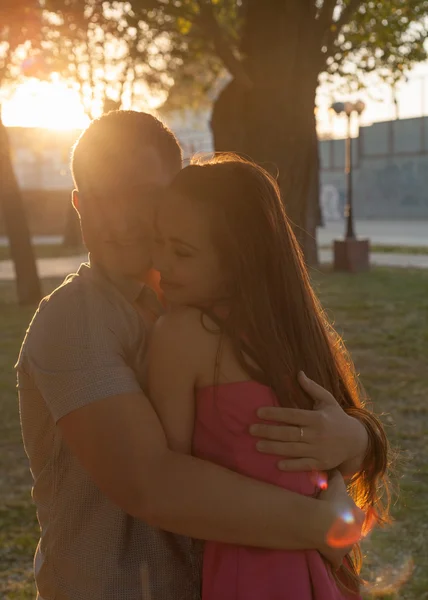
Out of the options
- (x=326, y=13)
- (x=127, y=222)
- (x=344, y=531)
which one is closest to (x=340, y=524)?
(x=344, y=531)

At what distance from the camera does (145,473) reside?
148 centimetres

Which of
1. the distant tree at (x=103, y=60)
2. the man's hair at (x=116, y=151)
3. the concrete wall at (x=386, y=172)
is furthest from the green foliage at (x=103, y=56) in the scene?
the concrete wall at (x=386, y=172)

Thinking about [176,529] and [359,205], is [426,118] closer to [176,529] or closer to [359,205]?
[359,205]

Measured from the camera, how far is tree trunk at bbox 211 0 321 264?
28.5ft

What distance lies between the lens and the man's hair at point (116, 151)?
1674 mm

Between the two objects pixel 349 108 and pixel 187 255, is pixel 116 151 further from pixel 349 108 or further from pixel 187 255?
pixel 349 108

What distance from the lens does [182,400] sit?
1.57 metres

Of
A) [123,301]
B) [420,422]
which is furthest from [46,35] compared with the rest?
[123,301]

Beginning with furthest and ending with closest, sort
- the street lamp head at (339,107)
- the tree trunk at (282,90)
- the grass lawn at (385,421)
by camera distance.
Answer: the street lamp head at (339,107) < the tree trunk at (282,90) < the grass lawn at (385,421)

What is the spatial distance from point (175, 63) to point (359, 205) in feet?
104

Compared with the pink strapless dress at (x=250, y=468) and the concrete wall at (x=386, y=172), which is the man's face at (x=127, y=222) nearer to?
the pink strapless dress at (x=250, y=468)

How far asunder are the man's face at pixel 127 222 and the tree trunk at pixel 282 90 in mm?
7143

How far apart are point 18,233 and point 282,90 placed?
691cm

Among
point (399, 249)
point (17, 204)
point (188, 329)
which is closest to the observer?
point (188, 329)
